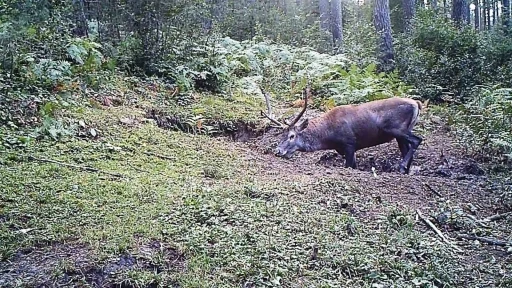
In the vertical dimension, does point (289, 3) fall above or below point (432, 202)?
above

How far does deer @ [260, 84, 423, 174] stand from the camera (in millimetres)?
7551

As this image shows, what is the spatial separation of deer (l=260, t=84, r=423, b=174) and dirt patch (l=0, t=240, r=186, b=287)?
4.30m

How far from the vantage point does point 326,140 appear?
786cm

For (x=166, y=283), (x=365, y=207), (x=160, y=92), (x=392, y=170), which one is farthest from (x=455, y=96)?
(x=166, y=283)

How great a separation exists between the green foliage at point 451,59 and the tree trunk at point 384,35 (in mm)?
266

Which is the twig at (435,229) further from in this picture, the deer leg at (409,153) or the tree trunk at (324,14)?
the tree trunk at (324,14)

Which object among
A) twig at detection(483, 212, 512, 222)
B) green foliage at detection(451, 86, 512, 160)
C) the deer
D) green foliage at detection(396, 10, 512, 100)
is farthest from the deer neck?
green foliage at detection(396, 10, 512, 100)

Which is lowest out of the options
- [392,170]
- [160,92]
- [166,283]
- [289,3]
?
[392,170]

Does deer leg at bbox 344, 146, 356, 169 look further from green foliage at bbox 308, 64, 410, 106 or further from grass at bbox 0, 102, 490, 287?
green foliage at bbox 308, 64, 410, 106

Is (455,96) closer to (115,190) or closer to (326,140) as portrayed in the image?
(326,140)

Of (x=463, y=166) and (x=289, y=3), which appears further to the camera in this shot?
(x=289, y=3)

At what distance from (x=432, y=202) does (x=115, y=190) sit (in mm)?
3078

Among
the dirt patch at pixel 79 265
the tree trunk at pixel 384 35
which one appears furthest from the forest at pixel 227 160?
the tree trunk at pixel 384 35

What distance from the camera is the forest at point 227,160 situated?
145 inches
